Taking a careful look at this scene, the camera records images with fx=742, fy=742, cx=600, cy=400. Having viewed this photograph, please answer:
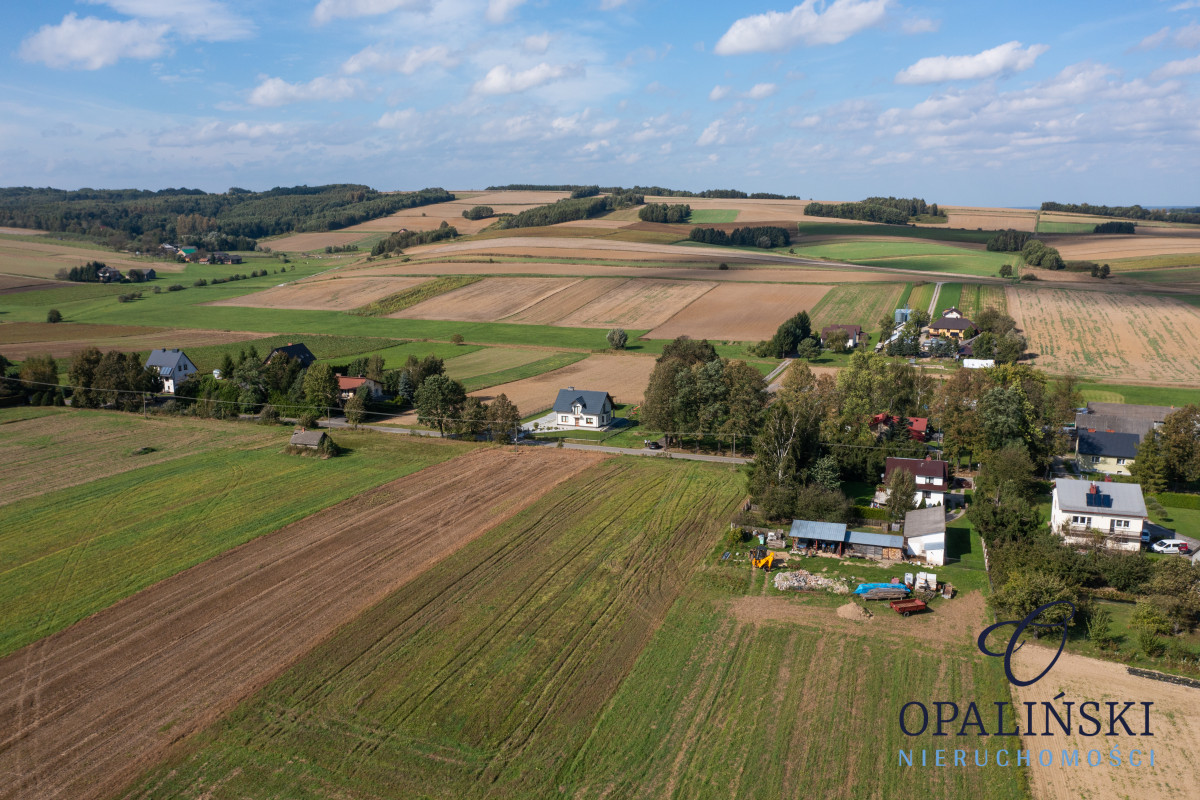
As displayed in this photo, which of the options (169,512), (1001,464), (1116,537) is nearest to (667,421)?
(1001,464)

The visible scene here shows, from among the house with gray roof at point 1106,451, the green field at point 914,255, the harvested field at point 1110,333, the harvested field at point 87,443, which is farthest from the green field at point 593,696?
the green field at point 914,255

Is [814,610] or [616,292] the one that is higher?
[616,292]

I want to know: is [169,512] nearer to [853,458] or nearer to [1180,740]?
[853,458]

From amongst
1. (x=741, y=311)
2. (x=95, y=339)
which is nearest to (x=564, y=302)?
(x=741, y=311)

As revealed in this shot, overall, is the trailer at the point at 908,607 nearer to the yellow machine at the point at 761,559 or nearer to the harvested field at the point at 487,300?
the yellow machine at the point at 761,559

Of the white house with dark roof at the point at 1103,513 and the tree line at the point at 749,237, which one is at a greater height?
the tree line at the point at 749,237

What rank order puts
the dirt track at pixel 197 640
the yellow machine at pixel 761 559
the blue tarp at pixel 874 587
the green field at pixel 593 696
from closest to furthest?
the green field at pixel 593 696
the dirt track at pixel 197 640
the blue tarp at pixel 874 587
the yellow machine at pixel 761 559
